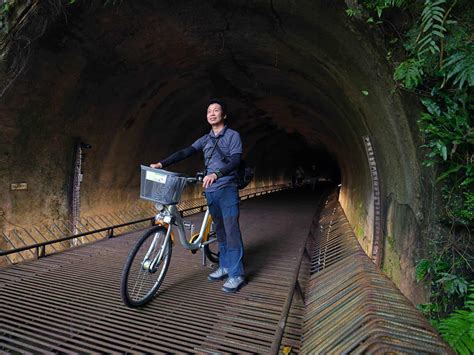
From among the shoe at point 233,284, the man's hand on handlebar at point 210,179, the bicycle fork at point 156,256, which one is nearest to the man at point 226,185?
the shoe at point 233,284

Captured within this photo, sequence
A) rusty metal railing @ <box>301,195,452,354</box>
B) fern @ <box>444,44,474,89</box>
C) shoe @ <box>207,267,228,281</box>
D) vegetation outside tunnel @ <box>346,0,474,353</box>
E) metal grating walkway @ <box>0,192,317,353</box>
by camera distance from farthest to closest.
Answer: shoe @ <box>207,267,228,281</box> → metal grating walkway @ <box>0,192,317,353</box> → vegetation outside tunnel @ <box>346,0,474,353</box> → fern @ <box>444,44,474,89</box> → rusty metal railing @ <box>301,195,452,354</box>

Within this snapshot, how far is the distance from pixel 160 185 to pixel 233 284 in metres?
1.30

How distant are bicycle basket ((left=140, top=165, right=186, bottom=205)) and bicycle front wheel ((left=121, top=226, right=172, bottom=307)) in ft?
0.97

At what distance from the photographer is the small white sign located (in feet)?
9.86

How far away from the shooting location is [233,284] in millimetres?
3447

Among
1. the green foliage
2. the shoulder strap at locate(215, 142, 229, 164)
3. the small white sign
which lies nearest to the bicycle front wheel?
the small white sign

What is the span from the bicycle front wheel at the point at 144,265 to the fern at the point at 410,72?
2.44 metres

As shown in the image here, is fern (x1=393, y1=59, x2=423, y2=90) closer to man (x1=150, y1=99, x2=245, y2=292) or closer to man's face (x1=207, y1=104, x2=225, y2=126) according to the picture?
man (x1=150, y1=99, x2=245, y2=292)

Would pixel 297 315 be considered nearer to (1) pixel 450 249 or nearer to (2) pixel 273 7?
(1) pixel 450 249

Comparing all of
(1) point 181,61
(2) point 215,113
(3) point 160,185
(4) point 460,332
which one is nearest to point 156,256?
(3) point 160,185

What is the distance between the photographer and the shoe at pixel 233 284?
344 cm

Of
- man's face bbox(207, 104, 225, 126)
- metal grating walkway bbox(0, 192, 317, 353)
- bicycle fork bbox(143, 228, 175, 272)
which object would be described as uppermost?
man's face bbox(207, 104, 225, 126)

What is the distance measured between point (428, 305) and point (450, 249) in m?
0.48

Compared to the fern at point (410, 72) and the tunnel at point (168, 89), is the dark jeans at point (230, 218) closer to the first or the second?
the tunnel at point (168, 89)
